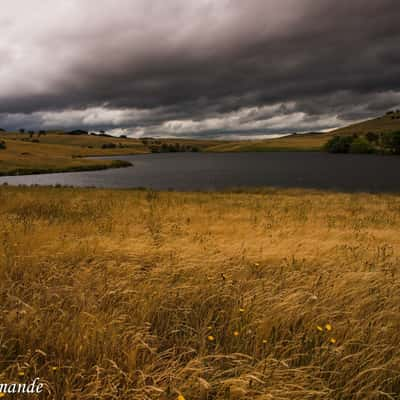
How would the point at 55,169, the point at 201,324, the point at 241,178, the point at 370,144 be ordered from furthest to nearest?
the point at 370,144
the point at 55,169
the point at 241,178
the point at 201,324

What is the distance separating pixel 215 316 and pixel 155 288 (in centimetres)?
101

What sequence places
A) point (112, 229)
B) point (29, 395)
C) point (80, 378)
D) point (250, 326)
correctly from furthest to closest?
point (112, 229) → point (250, 326) → point (80, 378) → point (29, 395)

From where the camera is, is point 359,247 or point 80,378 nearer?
point 80,378

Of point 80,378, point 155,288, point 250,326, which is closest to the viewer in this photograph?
point 80,378

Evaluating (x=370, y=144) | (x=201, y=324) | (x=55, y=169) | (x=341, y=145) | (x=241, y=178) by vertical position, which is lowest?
(x=201, y=324)

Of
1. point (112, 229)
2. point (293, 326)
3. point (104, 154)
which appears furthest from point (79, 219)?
point (104, 154)

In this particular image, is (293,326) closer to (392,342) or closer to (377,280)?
(392,342)

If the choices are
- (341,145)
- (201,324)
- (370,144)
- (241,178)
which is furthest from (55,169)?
(370,144)

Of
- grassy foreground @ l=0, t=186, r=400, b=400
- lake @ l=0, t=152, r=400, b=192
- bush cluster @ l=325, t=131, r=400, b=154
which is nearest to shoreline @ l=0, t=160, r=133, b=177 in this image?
lake @ l=0, t=152, r=400, b=192

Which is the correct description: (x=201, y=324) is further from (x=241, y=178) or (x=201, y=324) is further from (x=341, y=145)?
(x=341, y=145)

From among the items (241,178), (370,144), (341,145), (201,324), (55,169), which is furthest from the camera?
(341,145)

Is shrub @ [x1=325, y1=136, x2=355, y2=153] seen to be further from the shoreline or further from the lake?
the shoreline

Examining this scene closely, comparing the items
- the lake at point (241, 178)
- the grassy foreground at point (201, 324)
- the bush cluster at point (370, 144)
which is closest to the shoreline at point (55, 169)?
the lake at point (241, 178)

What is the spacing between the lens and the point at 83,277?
3975mm
